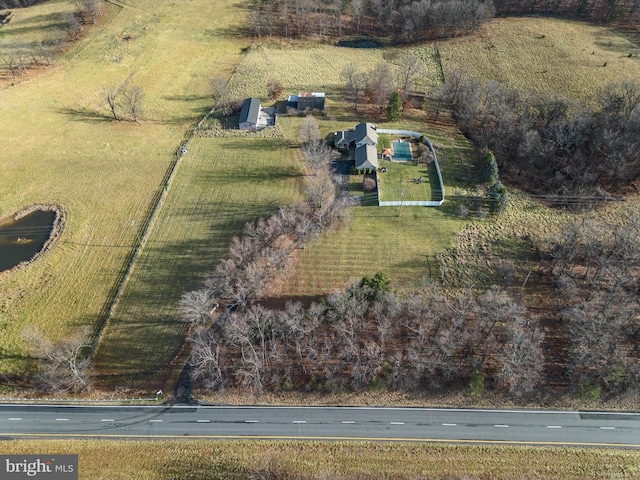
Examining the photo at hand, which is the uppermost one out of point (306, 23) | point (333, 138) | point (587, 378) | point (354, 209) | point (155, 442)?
point (306, 23)

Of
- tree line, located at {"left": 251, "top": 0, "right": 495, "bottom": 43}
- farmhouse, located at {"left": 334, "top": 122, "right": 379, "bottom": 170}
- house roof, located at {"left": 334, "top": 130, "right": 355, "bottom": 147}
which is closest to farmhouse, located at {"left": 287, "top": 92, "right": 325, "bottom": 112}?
farmhouse, located at {"left": 334, "top": 122, "right": 379, "bottom": 170}

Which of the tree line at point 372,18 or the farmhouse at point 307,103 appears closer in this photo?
the farmhouse at point 307,103

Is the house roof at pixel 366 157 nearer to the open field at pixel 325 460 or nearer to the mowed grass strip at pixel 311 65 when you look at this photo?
the mowed grass strip at pixel 311 65

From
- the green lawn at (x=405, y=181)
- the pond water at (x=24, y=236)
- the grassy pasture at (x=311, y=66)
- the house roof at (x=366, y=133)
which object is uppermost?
the grassy pasture at (x=311, y=66)

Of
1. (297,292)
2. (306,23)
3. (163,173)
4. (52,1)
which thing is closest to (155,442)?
(297,292)

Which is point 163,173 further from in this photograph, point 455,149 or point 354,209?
point 455,149
